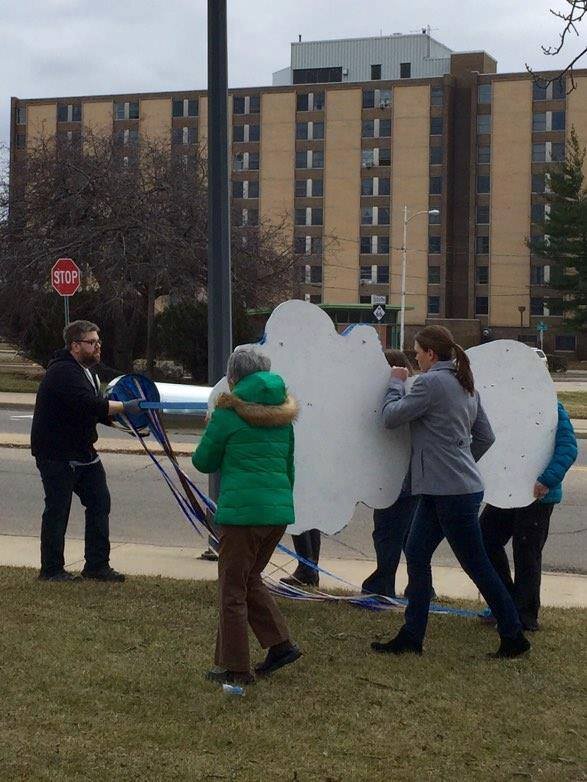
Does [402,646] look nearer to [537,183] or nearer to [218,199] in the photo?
[218,199]

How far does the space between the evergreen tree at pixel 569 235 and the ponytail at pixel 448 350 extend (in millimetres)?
73304

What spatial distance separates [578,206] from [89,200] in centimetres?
5381

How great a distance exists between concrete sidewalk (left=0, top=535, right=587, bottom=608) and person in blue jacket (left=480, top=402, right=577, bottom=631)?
68cm

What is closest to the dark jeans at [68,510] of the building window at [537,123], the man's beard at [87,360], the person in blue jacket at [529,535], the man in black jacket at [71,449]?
the man in black jacket at [71,449]

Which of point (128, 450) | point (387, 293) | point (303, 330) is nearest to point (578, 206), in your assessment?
point (387, 293)

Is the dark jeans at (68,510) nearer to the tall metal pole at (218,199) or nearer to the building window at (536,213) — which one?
the tall metal pole at (218,199)

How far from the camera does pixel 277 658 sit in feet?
18.1

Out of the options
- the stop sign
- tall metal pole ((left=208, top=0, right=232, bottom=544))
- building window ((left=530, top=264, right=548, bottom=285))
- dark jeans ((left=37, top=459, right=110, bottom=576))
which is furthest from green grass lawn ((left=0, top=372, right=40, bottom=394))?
building window ((left=530, top=264, right=548, bottom=285))

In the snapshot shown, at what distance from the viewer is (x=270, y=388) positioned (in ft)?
17.4

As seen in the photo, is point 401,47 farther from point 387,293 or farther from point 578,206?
point 578,206

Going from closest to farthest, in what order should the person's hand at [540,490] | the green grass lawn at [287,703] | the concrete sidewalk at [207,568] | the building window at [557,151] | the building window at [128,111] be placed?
the green grass lawn at [287,703]
the person's hand at [540,490]
the concrete sidewalk at [207,568]
the building window at [557,151]
the building window at [128,111]

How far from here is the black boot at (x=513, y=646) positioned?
19.4 ft

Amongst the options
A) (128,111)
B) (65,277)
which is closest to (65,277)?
(65,277)

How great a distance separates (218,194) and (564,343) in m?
82.3
